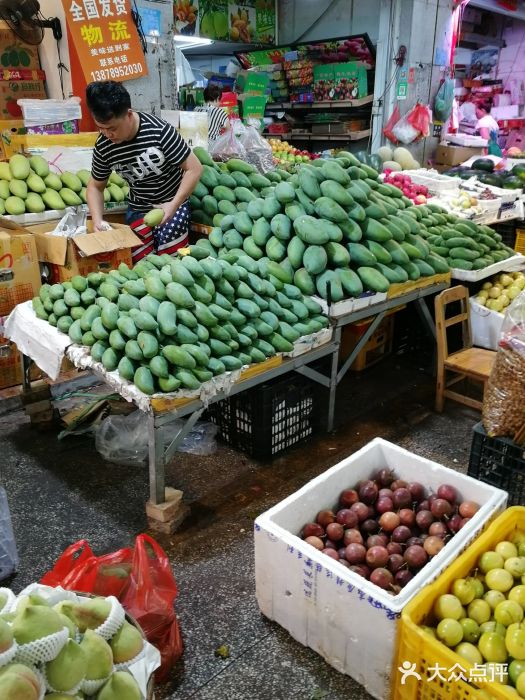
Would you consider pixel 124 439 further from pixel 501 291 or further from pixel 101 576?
pixel 501 291

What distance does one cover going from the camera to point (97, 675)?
1.34m

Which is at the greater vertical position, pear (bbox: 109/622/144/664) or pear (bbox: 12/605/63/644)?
pear (bbox: 12/605/63/644)

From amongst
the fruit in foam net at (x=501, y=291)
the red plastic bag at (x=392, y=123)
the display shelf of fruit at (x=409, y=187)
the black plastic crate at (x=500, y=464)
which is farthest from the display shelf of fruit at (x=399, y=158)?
the black plastic crate at (x=500, y=464)

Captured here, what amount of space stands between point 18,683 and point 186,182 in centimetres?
345

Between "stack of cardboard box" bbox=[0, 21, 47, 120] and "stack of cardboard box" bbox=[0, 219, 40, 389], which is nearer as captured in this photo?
"stack of cardboard box" bbox=[0, 219, 40, 389]

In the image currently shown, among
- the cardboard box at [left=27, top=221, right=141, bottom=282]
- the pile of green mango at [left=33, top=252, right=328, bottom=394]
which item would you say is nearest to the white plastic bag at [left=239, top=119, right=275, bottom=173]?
the cardboard box at [left=27, top=221, right=141, bottom=282]

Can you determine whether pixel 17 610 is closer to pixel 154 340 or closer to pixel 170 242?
pixel 154 340

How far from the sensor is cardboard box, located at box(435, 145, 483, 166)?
9.25 m

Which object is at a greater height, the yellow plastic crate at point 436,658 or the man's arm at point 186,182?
the man's arm at point 186,182

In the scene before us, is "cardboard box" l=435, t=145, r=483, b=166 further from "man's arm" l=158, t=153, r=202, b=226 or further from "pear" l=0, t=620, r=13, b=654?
"pear" l=0, t=620, r=13, b=654

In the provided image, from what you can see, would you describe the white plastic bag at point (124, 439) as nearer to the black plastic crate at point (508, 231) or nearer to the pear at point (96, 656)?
the pear at point (96, 656)

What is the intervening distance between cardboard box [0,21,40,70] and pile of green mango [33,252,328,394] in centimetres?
320

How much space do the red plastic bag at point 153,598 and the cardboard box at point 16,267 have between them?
2633 mm

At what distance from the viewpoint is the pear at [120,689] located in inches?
51.6
